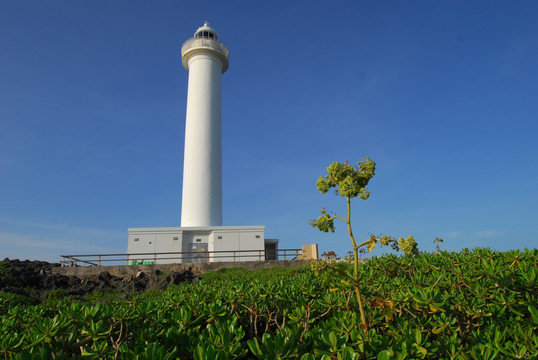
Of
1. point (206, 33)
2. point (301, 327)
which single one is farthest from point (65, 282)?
point (206, 33)

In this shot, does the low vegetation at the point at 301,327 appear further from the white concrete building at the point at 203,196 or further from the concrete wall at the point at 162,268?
the white concrete building at the point at 203,196

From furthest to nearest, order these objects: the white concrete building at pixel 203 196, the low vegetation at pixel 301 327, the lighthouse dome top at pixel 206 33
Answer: the lighthouse dome top at pixel 206 33 → the white concrete building at pixel 203 196 → the low vegetation at pixel 301 327

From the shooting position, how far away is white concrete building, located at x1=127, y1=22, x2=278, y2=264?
24109 millimetres

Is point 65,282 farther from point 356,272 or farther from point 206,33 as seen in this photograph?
point 206,33

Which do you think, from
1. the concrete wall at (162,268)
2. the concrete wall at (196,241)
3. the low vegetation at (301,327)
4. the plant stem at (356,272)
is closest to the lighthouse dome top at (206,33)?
the concrete wall at (196,241)

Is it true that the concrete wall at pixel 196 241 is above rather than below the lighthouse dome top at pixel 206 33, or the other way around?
below

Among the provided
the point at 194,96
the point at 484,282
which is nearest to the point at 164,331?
the point at 484,282

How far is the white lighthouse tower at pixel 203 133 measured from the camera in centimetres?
2639

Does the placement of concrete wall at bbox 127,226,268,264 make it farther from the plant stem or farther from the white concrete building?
the plant stem

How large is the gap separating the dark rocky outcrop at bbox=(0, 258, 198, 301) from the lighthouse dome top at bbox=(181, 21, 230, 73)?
791 inches

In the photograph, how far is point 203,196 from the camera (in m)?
26.4

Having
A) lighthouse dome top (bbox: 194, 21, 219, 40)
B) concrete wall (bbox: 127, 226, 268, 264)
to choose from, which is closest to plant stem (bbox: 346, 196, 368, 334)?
concrete wall (bbox: 127, 226, 268, 264)

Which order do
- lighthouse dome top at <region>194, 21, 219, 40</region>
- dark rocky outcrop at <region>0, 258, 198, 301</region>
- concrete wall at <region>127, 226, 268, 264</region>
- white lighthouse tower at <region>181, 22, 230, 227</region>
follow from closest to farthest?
dark rocky outcrop at <region>0, 258, 198, 301</region>, concrete wall at <region>127, 226, 268, 264</region>, white lighthouse tower at <region>181, 22, 230, 227</region>, lighthouse dome top at <region>194, 21, 219, 40</region>

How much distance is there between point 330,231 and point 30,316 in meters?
3.07
